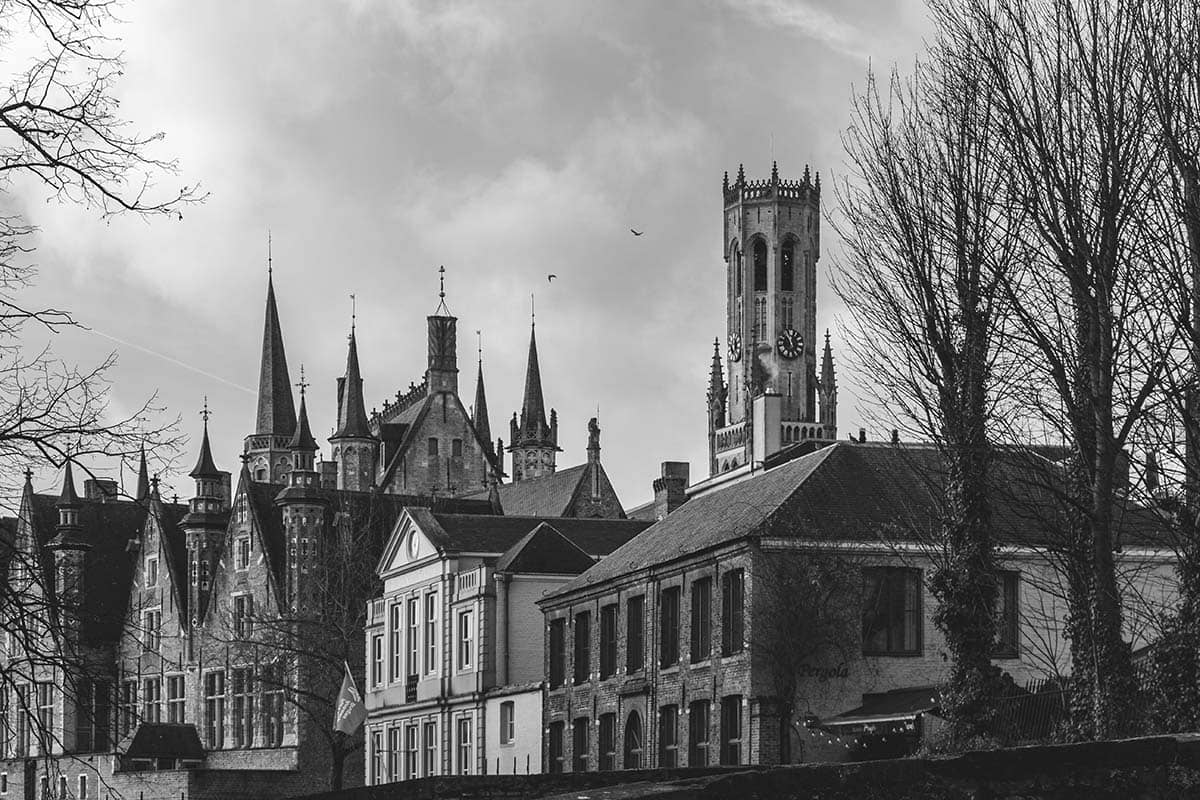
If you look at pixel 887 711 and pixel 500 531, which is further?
pixel 500 531

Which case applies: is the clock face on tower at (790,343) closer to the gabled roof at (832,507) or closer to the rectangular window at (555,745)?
the rectangular window at (555,745)

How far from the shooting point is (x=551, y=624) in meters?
57.4

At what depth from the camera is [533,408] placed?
130 m

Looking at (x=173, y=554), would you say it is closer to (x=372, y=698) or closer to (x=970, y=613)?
(x=372, y=698)

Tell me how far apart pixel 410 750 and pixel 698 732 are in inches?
842

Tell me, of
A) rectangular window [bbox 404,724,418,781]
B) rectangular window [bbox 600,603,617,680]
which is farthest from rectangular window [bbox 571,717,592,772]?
rectangular window [bbox 404,724,418,781]

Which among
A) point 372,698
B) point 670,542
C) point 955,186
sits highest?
point 955,186

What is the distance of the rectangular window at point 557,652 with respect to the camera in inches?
2218

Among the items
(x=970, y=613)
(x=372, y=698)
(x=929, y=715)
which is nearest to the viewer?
(x=970, y=613)

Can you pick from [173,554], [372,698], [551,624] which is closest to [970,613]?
[551,624]

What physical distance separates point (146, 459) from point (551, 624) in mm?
37635

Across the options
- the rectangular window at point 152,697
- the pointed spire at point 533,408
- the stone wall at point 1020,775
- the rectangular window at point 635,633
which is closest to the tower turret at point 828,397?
the pointed spire at point 533,408

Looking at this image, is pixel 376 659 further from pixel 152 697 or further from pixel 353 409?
pixel 353 409

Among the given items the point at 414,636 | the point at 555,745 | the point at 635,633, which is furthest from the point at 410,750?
the point at 635,633
